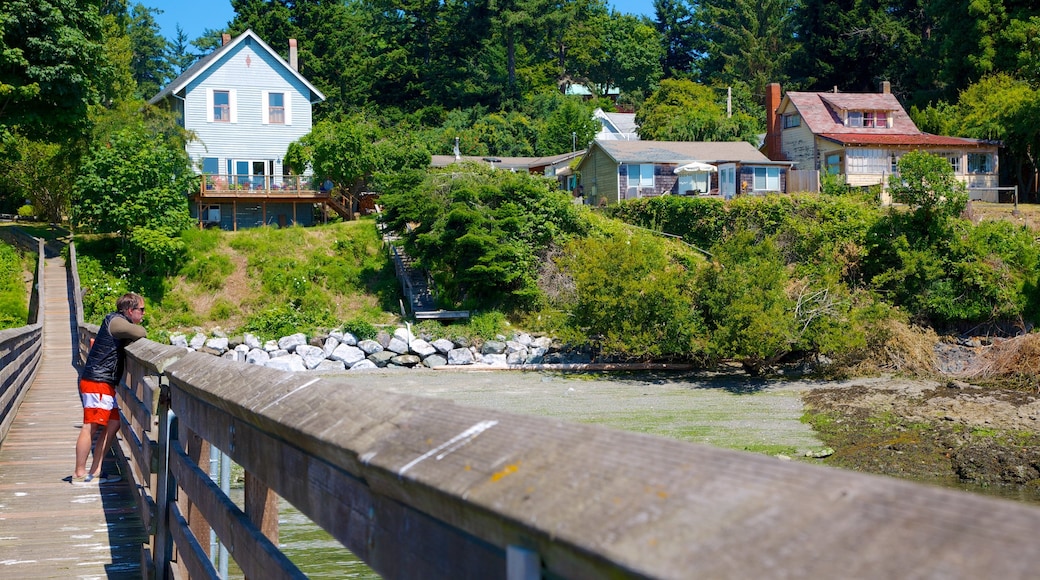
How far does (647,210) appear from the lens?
4275 cm

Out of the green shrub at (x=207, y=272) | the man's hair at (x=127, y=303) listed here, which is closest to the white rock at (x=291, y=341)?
the green shrub at (x=207, y=272)

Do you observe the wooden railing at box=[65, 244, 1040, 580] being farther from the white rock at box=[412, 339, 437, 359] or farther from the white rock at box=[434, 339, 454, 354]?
the white rock at box=[434, 339, 454, 354]

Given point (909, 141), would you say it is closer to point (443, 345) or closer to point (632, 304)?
point (632, 304)

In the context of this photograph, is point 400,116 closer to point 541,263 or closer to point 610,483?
point 541,263

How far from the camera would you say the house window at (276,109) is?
46750 millimetres

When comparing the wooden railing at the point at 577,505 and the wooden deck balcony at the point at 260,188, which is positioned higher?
the wooden deck balcony at the point at 260,188

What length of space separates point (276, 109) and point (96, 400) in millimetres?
40439

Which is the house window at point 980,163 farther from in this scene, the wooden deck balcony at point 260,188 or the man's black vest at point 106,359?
the man's black vest at point 106,359

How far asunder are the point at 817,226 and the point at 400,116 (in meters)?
38.4

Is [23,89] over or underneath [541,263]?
over

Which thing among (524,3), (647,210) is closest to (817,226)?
(647,210)

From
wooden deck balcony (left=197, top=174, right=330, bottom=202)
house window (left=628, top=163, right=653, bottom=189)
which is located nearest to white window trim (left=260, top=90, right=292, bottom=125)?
wooden deck balcony (left=197, top=174, right=330, bottom=202)

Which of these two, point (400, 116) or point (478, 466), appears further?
point (400, 116)

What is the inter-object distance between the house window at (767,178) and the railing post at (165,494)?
47073mm
